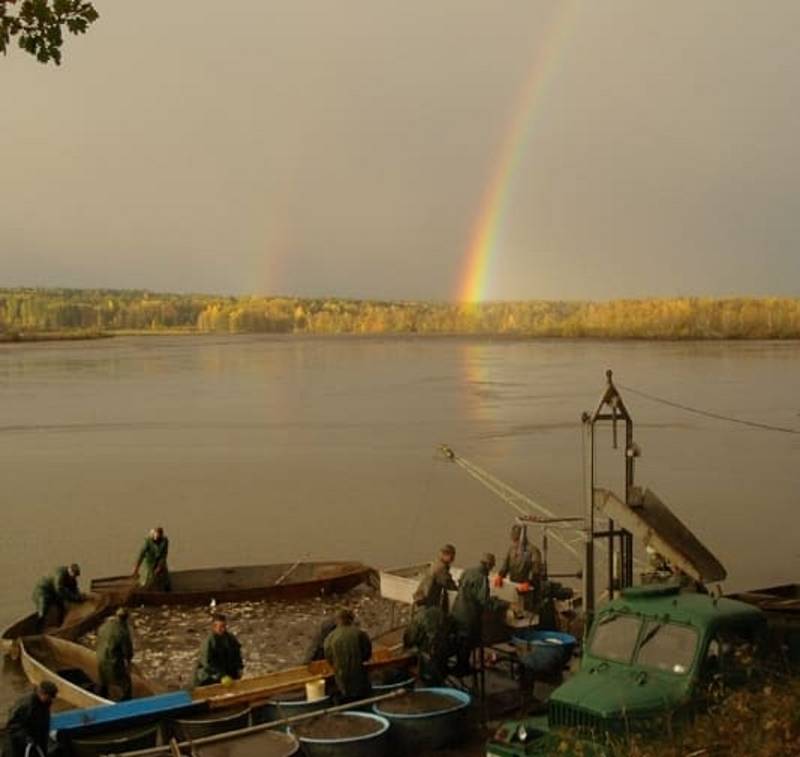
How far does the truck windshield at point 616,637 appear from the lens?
865 centimetres

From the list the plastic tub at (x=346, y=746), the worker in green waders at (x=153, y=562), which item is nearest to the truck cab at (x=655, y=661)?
the plastic tub at (x=346, y=746)

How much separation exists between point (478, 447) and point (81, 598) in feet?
89.5

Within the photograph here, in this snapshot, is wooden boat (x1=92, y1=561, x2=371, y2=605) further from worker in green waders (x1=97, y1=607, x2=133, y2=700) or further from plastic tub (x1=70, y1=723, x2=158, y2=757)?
plastic tub (x1=70, y1=723, x2=158, y2=757)

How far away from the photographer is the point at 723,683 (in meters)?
8.26

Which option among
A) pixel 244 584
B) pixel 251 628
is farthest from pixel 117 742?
pixel 244 584

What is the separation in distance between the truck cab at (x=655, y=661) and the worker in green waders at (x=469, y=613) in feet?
10.5

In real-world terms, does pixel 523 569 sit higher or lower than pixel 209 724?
higher

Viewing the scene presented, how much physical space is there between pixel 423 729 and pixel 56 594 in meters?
8.86

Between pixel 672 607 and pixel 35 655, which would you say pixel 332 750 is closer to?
pixel 672 607

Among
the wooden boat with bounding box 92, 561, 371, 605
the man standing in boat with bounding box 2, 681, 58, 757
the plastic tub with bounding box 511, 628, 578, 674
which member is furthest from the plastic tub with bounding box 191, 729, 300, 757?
the wooden boat with bounding box 92, 561, 371, 605

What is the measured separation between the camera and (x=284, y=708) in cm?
1107

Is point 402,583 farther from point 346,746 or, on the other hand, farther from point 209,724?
point 346,746

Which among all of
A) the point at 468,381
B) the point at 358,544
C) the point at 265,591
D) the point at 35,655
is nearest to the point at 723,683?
the point at 35,655

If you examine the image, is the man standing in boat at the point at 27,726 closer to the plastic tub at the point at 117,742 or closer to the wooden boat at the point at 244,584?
the plastic tub at the point at 117,742
